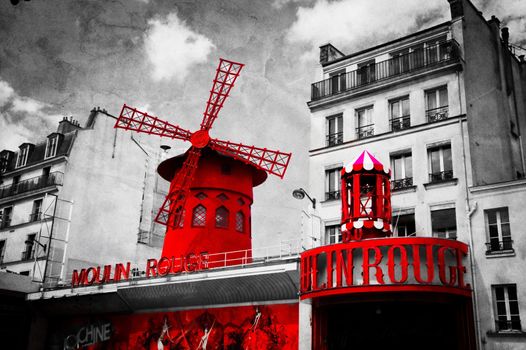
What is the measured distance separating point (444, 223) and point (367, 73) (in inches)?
190

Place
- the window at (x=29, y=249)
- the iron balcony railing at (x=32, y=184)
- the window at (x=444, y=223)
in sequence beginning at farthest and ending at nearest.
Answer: the iron balcony railing at (x=32, y=184), the window at (x=29, y=249), the window at (x=444, y=223)

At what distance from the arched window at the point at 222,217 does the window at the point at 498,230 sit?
9.20m

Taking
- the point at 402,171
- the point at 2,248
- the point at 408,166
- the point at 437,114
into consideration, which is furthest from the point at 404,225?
the point at 2,248

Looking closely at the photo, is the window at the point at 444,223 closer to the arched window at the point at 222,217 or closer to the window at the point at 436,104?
the window at the point at 436,104

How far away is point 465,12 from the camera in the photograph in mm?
15031

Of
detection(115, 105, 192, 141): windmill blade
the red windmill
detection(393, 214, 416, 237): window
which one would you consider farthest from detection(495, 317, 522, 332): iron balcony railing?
detection(115, 105, 192, 141): windmill blade

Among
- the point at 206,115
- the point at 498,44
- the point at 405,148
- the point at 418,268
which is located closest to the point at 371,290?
the point at 418,268

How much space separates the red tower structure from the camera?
1273cm

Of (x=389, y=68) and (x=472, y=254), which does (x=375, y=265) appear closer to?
(x=472, y=254)

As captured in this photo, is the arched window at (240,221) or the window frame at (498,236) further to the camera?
the arched window at (240,221)

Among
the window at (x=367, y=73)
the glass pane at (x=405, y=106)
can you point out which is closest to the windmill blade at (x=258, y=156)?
the window at (x=367, y=73)

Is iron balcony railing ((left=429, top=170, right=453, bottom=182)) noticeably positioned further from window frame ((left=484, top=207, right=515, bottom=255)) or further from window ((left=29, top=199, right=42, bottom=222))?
window ((left=29, top=199, right=42, bottom=222))

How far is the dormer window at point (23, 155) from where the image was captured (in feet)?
86.9

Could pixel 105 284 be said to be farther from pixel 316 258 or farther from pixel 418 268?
pixel 418 268
